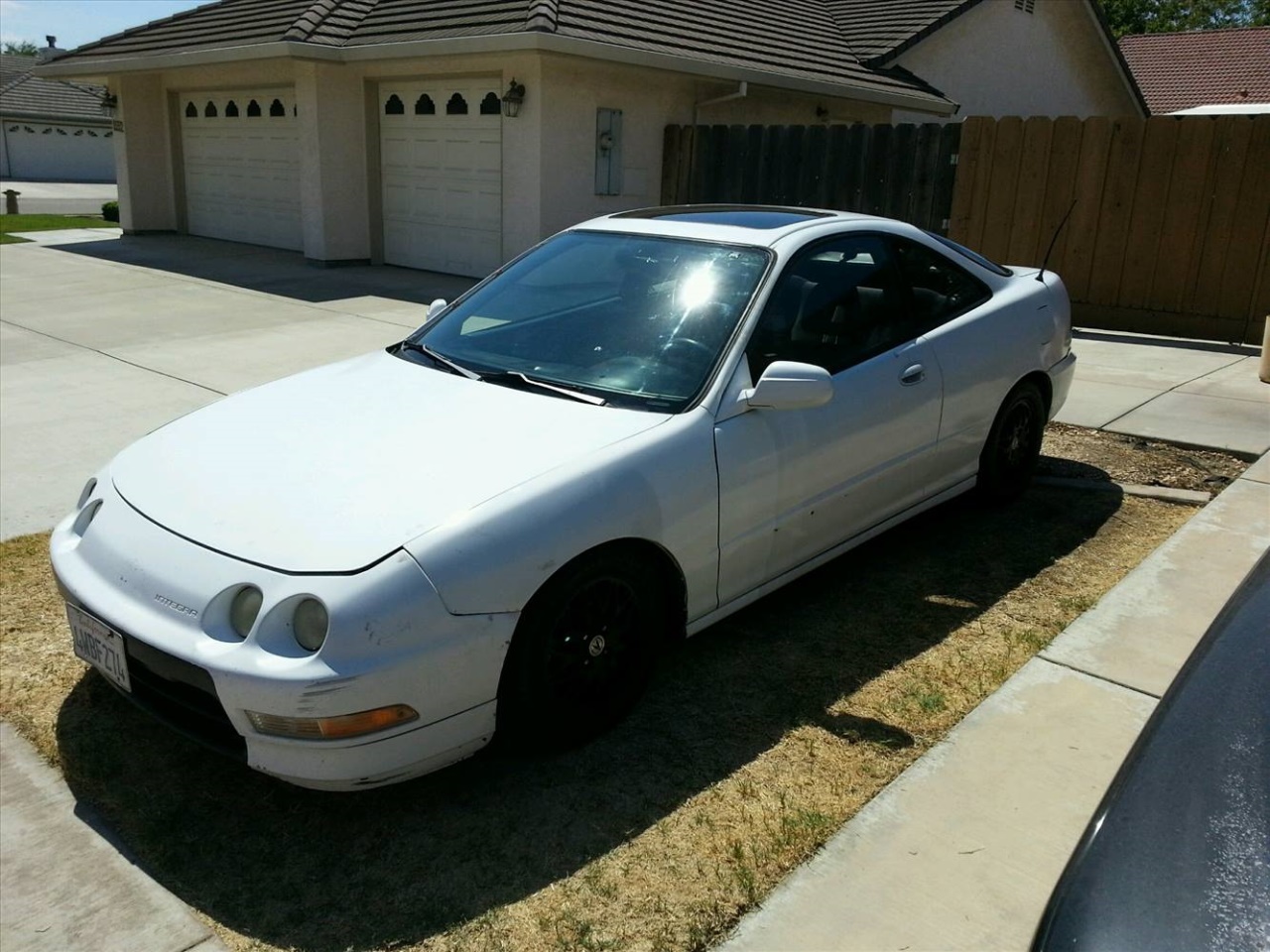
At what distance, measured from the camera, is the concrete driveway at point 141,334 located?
6512 millimetres

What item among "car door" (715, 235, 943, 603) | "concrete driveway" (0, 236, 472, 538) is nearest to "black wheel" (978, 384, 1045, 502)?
"car door" (715, 235, 943, 603)

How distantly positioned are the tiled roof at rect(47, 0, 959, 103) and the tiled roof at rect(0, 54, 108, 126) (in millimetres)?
32064

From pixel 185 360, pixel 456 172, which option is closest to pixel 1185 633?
pixel 185 360

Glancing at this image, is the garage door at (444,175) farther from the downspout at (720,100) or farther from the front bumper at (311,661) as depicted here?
the front bumper at (311,661)

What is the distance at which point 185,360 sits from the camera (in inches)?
357

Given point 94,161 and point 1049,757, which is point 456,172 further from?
point 94,161

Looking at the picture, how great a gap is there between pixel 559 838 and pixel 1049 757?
4.89 ft

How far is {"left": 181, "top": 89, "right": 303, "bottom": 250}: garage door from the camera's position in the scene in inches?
674

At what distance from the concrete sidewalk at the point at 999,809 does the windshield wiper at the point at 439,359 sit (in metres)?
2.08

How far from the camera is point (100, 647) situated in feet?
10.3

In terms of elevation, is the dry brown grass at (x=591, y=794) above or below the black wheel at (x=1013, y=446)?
below

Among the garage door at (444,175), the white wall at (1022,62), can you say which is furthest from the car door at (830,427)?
the white wall at (1022,62)

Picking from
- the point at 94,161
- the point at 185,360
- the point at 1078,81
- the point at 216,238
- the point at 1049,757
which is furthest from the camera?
the point at 94,161

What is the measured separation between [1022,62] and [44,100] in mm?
43761
